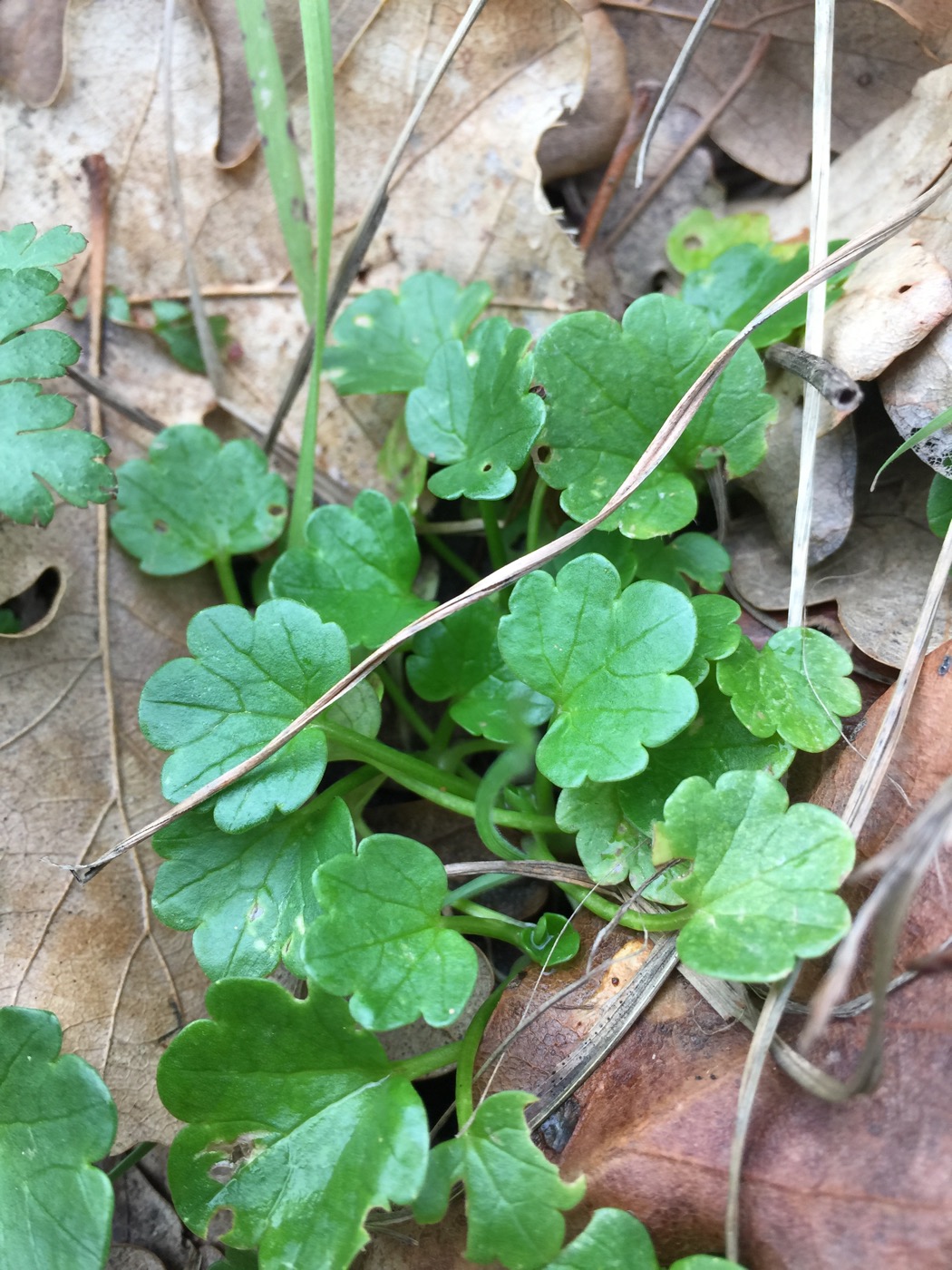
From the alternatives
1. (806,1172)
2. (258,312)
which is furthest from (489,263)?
(806,1172)

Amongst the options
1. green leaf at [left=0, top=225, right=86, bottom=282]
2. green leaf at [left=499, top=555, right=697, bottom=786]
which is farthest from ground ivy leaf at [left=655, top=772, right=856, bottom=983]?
green leaf at [left=0, top=225, right=86, bottom=282]

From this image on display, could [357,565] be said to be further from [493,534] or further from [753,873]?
[753,873]

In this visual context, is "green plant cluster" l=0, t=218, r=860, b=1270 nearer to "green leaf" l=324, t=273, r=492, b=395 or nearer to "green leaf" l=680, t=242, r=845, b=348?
"green leaf" l=680, t=242, r=845, b=348

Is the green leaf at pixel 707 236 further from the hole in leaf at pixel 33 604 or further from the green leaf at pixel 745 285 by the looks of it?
the hole in leaf at pixel 33 604

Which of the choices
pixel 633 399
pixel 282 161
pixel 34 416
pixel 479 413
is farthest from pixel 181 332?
pixel 633 399

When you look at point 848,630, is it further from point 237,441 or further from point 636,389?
point 237,441

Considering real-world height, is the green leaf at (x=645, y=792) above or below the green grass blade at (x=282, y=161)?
below

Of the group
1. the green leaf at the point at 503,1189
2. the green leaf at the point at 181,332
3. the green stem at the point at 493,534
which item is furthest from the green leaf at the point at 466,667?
the green leaf at the point at 181,332
